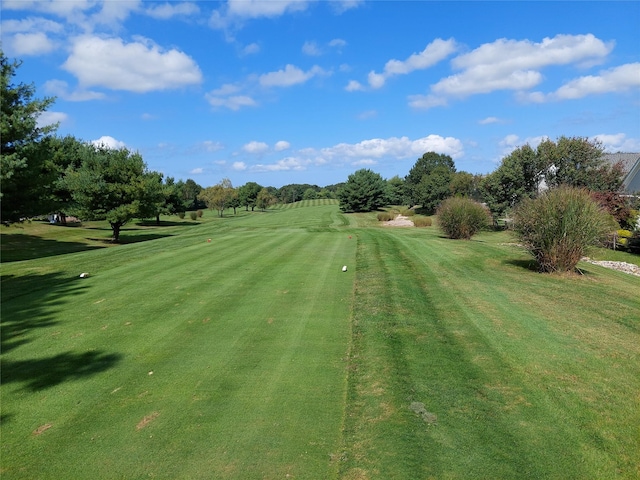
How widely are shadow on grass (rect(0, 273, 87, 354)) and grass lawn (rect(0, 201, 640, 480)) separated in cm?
7

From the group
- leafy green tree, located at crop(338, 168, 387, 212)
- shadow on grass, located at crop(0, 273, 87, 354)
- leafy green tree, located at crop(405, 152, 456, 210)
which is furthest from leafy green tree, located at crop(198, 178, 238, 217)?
shadow on grass, located at crop(0, 273, 87, 354)

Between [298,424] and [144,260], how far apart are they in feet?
43.7

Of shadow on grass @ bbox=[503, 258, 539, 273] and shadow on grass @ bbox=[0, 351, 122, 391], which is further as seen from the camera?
shadow on grass @ bbox=[503, 258, 539, 273]

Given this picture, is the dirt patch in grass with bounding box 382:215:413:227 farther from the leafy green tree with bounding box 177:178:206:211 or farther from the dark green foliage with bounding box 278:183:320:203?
the dark green foliage with bounding box 278:183:320:203

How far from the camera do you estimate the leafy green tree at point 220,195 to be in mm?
87625

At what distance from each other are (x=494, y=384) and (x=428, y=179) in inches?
3091

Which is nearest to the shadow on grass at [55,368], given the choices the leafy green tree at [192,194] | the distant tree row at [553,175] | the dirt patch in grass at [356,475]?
the dirt patch in grass at [356,475]

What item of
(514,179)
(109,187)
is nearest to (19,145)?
(109,187)

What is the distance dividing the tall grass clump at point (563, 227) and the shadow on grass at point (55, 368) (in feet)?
41.6

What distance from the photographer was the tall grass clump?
12.4 metres

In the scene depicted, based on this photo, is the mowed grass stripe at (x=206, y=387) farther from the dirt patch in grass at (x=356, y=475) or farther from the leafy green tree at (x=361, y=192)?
the leafy green tree at (x=361, y=192)

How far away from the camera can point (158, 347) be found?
292 inches

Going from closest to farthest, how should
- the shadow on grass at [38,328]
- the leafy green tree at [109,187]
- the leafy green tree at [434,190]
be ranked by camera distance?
the shadow on grass at [38,328] → the leafy green tree at [109,187] → the leafy green tree at [434,190]

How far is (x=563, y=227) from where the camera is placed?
41.4 feet
